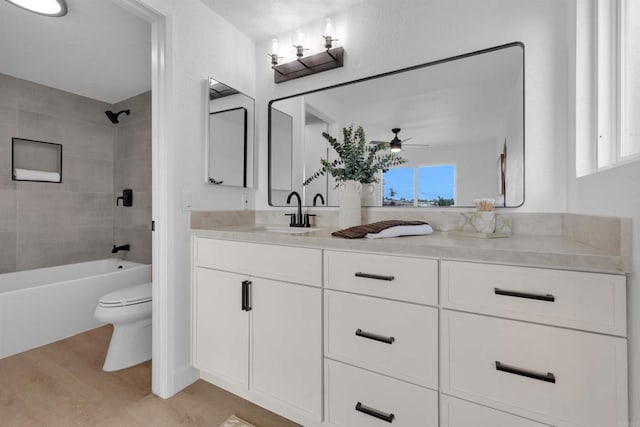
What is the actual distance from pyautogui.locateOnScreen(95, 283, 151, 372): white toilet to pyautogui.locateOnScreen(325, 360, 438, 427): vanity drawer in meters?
1.48

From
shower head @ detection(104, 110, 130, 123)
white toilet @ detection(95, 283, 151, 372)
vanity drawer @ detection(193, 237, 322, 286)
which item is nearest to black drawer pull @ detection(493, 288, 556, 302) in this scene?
vanity drawer @ detection(193, 237, 322, 286)

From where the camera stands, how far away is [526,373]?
2.99ft

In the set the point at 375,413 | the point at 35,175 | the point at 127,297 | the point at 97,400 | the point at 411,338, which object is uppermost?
the point at 35,175

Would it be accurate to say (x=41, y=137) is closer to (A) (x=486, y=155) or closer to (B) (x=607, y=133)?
(A) (x=486, y=155)

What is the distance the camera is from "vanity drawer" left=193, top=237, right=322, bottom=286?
133cm

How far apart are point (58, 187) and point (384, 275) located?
361 centimetres

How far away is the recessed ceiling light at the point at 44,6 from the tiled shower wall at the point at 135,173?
1355 millimetres

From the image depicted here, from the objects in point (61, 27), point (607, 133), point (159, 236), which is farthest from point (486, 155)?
point (61, 27)

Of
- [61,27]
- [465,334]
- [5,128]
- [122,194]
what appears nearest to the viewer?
[465,334]

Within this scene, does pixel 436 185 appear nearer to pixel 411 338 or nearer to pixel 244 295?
pixel 411 338

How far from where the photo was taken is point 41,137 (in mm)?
2918

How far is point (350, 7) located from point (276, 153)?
1080mm

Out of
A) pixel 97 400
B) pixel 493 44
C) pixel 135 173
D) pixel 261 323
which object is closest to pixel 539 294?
pixel 261 323

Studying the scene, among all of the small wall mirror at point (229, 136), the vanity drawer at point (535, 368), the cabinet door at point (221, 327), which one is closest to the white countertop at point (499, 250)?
the vanity drawer at point (535, 368)
